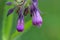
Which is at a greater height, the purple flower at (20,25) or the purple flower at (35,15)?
the purple flower at (35,15)

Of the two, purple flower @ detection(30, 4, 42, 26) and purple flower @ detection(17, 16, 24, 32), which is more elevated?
purple flower @ detection(30, 4, 42, 26)

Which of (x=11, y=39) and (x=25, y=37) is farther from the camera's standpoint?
(x=25, y=37)

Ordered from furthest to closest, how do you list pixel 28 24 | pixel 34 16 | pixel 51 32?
1. pixel 51 32
2. pixel 28 24
3. pixel 34 16

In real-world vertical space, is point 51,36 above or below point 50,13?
below

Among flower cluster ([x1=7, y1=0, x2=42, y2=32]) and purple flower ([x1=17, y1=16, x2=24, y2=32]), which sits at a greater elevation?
flower cluster ([x1=7, y1=0, x2=42, y2=32])

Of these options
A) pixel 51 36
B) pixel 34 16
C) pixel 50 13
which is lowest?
pixel 51 36

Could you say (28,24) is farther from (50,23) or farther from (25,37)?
(50,23)

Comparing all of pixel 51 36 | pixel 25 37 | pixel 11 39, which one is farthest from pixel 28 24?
pixel 51 36

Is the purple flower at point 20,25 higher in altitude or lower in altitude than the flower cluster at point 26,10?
lower

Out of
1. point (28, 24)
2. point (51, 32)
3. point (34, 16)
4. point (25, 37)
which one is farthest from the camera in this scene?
point (51, 32)

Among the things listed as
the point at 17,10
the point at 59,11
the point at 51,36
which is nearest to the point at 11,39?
the point at 17,10
